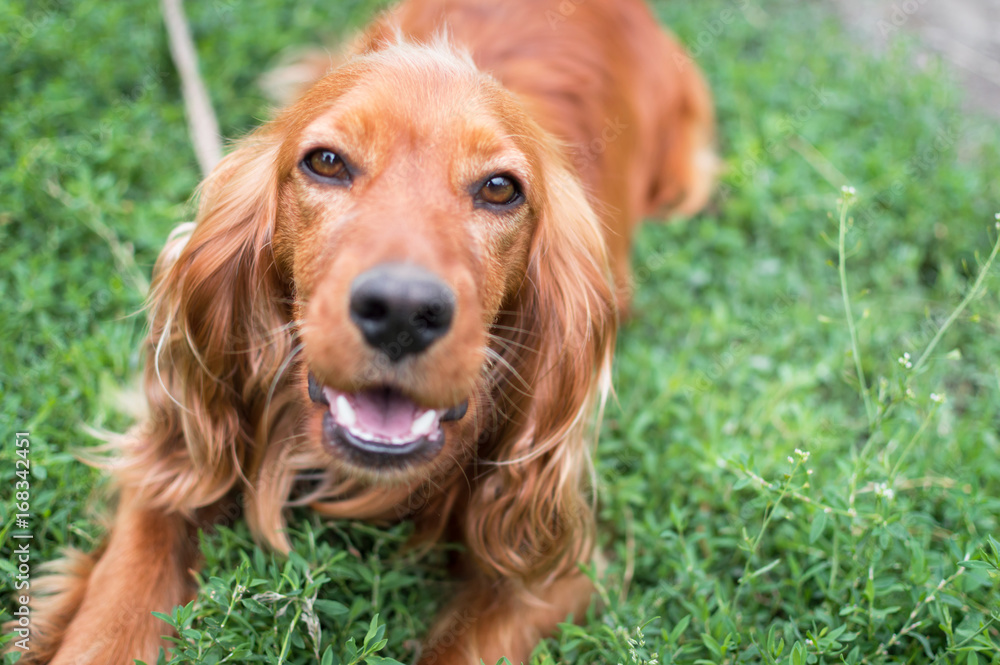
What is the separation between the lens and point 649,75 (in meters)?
3.70

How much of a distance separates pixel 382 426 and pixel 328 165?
24.4 inches

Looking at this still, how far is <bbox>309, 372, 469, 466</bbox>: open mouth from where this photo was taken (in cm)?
180

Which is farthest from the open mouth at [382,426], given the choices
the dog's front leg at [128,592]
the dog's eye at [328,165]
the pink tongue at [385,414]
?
the dog's front leg at [128,592]

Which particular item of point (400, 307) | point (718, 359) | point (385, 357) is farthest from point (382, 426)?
point (718, 359)

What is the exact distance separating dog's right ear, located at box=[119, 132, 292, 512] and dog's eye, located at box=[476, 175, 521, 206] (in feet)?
1.71

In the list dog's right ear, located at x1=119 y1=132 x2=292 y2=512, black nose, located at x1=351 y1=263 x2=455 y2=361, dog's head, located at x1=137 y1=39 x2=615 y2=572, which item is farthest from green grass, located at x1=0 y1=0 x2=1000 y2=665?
black nose, located at x1=351 y1=263 x2=455 y2=361

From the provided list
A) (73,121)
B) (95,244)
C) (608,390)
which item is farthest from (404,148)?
(73,121)

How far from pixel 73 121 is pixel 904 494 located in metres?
3.40

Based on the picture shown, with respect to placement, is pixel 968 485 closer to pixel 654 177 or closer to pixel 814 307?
pixel 814 307

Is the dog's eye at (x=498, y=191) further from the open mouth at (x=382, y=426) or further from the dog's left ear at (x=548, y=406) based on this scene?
the open mouth at (x=382, y=426)

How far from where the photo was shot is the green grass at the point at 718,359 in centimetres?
206

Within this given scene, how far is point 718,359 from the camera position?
315cm

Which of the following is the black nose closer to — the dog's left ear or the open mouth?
the open mouth

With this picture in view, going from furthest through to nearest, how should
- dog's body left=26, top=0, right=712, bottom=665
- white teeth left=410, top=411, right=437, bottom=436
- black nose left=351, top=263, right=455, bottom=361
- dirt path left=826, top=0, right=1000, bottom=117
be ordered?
1. dirt path left=826, top=0, right=1000, bottom=117
2. white teeth left=410, top=411, right=437, bottom=436
3. dog's body left=26, top=0, right=712, bottom=665
4. black nose left=351, top=263, right=455, bottom=361
